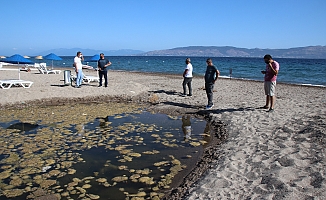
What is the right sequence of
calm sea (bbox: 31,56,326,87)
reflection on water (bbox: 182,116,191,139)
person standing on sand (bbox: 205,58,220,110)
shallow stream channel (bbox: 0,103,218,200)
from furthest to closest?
calm sea (bbox: 31,56,326,87) < person standing on sand (bbox: 205,58,220,110) < reflection on water (bbox: 182,116,191,139) < shallow stream channel (bbox: 0,103,218,200)

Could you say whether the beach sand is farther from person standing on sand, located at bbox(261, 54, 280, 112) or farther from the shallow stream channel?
person standing on sand, located at bbox(261, 54, 280, 112)

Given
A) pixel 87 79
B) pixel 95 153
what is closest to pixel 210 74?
pixel 95 153

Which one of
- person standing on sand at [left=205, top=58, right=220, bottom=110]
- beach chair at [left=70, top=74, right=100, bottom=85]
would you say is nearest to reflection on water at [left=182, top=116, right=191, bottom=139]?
person standing on sand at [left=205, top=58, right=220, bottom=110]

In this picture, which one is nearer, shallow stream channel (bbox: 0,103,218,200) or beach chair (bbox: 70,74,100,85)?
shallow stream channel (bbox: 0,103,218,200)

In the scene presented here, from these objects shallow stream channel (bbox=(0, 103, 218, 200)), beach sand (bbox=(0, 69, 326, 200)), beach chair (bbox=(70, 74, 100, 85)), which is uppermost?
beach chair (bbox=(70, 74, 100, 85))

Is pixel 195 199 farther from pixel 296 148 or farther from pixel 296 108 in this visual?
Result: pixel 296 108

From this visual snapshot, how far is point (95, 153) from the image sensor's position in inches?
251

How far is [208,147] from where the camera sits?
6809 millimetres

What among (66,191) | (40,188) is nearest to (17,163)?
(40,188)

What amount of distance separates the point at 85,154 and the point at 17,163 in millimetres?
1405

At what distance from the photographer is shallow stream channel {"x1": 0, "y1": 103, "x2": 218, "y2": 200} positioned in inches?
187

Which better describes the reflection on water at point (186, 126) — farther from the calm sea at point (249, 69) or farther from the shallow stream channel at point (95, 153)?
the calm sea at point (249, 69)

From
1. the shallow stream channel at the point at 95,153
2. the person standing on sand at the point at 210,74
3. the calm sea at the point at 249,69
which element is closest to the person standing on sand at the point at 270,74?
the person standing on sand at the point at 210,74

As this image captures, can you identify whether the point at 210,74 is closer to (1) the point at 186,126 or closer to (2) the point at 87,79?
(1) the point at 186,126
